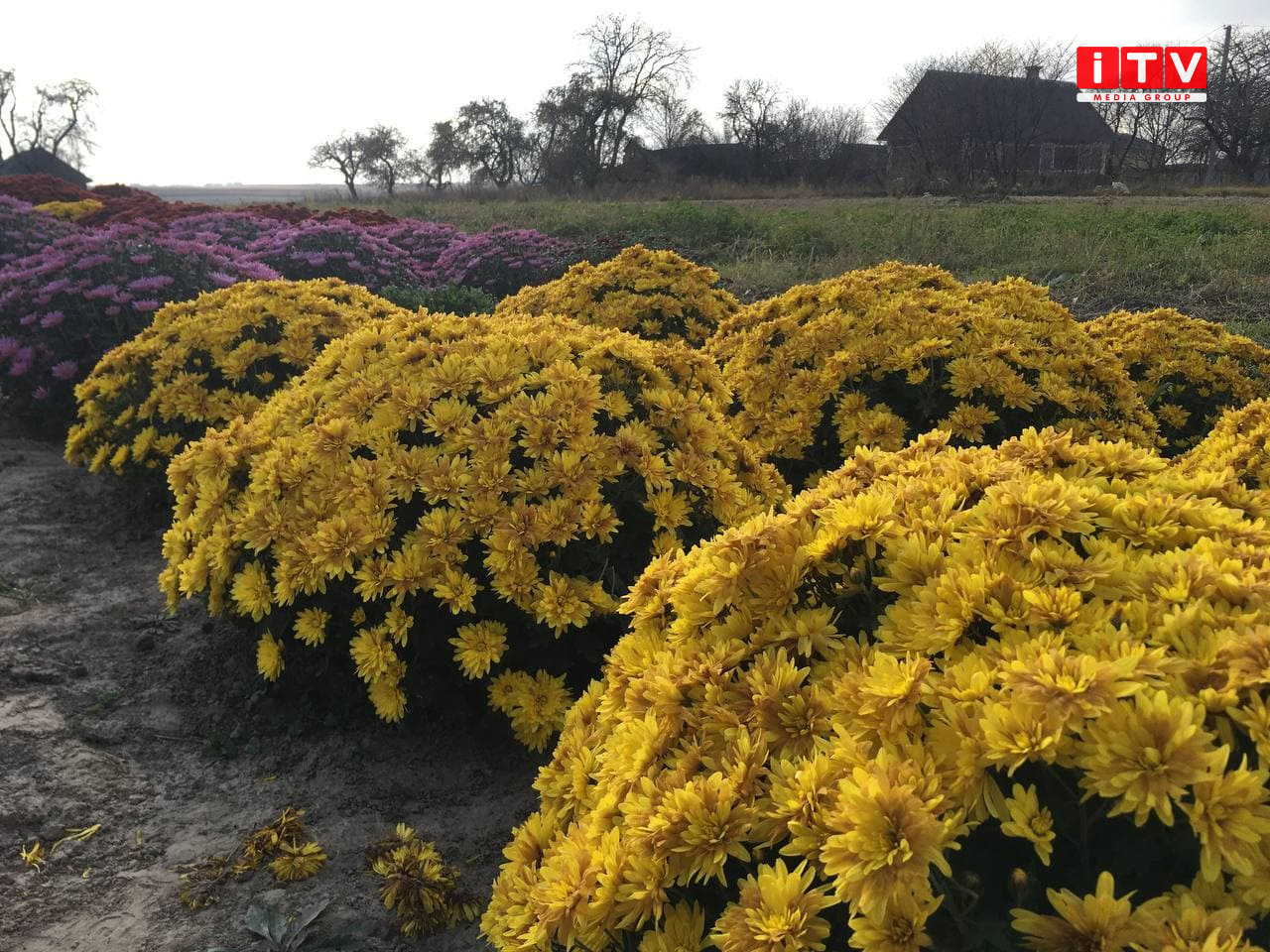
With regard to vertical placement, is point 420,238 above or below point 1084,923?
above

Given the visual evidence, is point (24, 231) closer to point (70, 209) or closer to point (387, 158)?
point (70, 209)

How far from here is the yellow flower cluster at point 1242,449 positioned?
272cm

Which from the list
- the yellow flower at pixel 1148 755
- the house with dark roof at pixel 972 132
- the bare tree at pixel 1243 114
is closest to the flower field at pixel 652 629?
the yellow flower at pixel 1148 755

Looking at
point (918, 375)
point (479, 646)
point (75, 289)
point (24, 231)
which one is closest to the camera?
point (479, 646)

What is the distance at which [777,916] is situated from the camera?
111 centimetres

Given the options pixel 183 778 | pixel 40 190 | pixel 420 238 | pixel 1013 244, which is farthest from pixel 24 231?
pixel 1013 244

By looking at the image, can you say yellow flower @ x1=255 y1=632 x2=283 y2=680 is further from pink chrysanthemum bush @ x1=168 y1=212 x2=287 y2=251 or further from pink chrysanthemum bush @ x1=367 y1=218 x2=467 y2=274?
pink chrysanthemum bush @ x1=367 y1=218 x2=467 y2=274

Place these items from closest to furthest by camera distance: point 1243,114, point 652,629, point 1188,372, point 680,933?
1. point 680,933
2. point 652,629
3. point 1188,372
4. point 1243,114

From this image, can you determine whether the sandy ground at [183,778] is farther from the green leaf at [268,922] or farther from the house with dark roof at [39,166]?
the house with dark roof at [39,166]

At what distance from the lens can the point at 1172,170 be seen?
33.1 m

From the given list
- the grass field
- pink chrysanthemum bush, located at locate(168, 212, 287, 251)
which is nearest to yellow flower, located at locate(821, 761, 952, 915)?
the grass field

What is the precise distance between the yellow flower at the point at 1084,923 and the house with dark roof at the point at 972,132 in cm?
2748

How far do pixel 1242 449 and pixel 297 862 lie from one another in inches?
124

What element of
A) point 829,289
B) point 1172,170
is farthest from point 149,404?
point 1172,170
